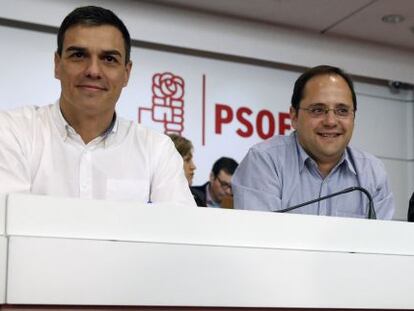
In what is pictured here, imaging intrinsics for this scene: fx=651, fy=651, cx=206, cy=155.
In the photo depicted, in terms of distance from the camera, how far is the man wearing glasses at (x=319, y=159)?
5.72 feet

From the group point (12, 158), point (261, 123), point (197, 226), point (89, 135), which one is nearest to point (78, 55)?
point (89, 135)

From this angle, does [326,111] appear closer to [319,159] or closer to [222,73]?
[319,159]

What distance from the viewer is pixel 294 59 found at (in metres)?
4.31

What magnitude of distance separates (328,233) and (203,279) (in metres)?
0.20

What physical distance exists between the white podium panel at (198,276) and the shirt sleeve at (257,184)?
29.2 inches

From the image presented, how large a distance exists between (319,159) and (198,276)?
1.10m

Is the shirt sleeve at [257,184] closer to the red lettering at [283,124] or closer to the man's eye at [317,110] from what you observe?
the man's eye at [317,110]

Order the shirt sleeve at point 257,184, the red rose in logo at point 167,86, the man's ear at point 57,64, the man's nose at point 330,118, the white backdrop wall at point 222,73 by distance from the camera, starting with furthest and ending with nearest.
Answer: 1. the red rose in logo at point 167,86
2. the white backdrop wall at point 222,73
3. the man's nose at point 330,118
4. the shirt sleeve at point 257,184
5. the man's ear at point 57,64

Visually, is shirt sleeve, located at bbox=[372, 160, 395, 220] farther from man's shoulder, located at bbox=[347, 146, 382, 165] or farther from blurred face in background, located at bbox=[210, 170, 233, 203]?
blurred face in background, located at bbox=[210, 170, 233, 203]

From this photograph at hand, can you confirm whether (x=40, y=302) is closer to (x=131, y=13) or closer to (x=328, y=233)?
(x=328, y=233)

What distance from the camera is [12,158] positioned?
1289 mm

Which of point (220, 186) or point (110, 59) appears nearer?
point (110, 59)

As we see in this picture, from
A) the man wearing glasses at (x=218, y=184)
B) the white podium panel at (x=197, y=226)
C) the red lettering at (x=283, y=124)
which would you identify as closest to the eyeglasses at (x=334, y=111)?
the white podium panel at (x=197, y=226)

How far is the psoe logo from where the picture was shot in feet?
13.0
